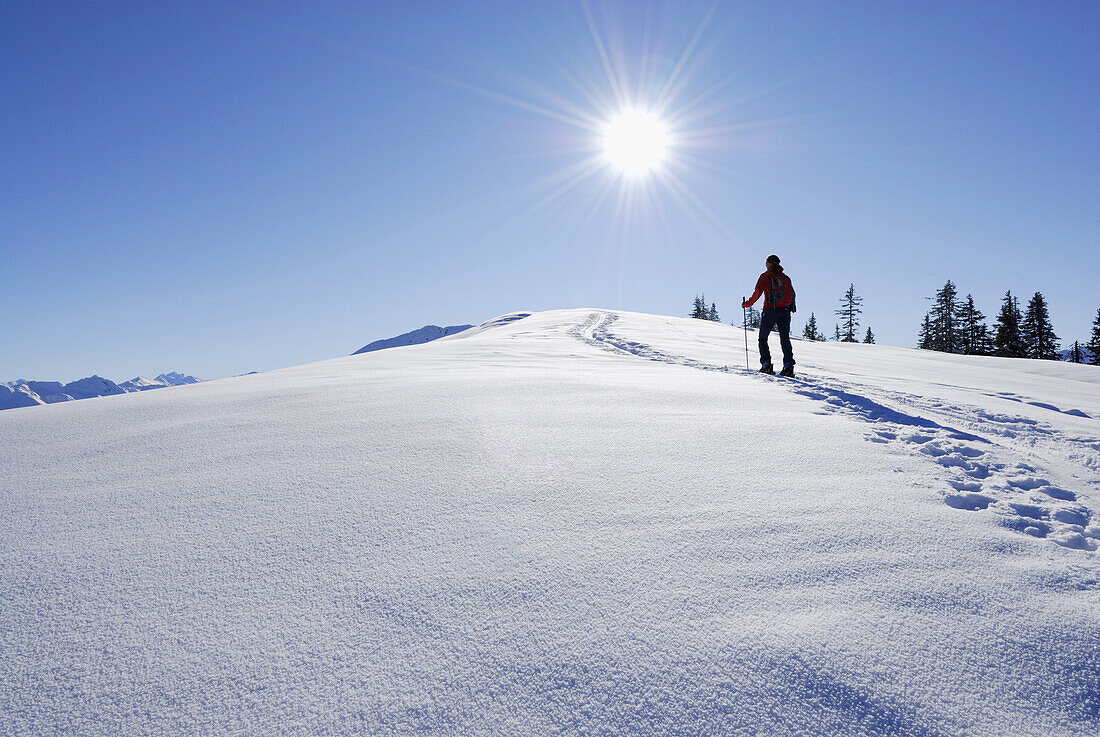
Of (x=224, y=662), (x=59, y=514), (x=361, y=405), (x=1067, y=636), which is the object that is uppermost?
(x=361, y=405)

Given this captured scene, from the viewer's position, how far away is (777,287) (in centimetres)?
823

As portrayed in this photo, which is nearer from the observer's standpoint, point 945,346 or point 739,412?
point 739,412

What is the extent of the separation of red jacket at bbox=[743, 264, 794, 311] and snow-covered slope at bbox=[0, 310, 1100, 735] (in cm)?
481

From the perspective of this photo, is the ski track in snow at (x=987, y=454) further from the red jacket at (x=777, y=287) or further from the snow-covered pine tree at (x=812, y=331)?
the snow-covered pine tree at (x=812, y=331)

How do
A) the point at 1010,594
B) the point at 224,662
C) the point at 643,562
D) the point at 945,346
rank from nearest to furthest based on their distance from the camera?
the point at 224,662 → the point at 1010,594 → the point at 643,562 → the point at 945,346

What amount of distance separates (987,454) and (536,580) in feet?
12.7

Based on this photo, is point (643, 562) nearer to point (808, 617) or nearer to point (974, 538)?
point (808, 617)

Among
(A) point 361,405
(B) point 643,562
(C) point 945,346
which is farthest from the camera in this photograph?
(C) point 945,346

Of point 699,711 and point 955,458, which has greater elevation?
point 955,458

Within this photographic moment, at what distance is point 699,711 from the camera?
1.34 metres

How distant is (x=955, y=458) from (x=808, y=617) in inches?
109

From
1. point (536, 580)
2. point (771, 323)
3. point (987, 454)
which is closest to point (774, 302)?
point (771, 323)

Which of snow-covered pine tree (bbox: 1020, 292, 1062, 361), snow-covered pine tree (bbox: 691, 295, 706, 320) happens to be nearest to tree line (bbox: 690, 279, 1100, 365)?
snow-covered pine tree (bbox: 1020, 292, 1062, 361)

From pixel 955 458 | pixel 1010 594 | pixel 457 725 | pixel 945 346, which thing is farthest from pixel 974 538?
pixel 945 346
